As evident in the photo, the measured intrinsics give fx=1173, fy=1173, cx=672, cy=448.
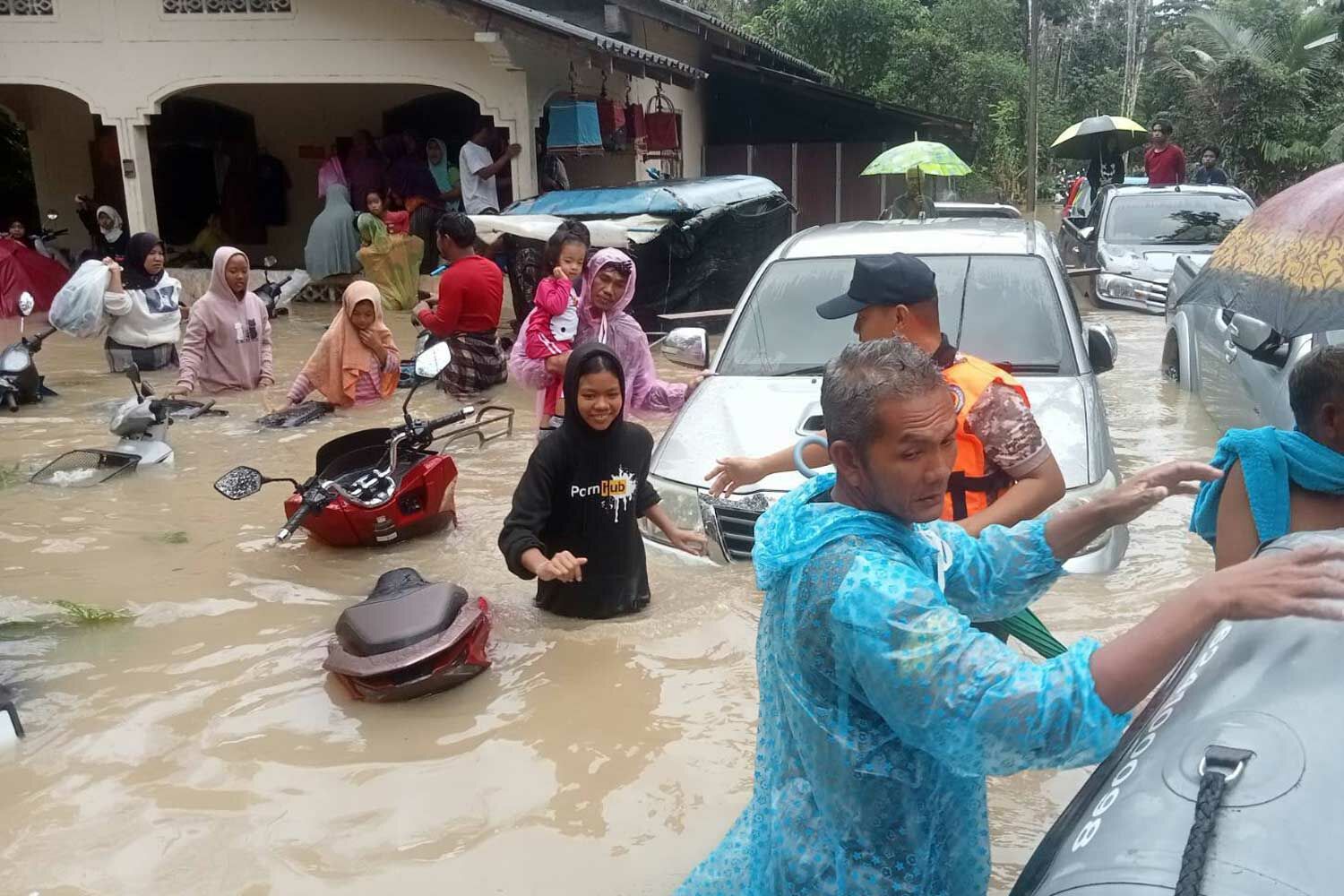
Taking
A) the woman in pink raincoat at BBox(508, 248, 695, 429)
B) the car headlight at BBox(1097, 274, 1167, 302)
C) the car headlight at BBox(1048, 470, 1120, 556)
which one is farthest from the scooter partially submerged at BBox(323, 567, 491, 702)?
the car headlight at BBox(1097, 274, 1167, 302)

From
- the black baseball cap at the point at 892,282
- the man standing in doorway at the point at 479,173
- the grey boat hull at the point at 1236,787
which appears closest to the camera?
Result: the grey boat hull at the point at 1236,787

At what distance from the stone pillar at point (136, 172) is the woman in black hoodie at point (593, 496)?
11.6m

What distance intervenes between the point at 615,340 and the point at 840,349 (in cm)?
140

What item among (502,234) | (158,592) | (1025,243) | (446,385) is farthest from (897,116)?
(158,592)

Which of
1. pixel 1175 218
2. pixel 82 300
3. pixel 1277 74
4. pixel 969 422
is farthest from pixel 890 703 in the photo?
pixel 1277 74

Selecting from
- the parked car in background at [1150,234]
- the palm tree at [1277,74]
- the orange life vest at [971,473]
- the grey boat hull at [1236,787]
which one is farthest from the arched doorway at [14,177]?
the palm tree at [1277,74]

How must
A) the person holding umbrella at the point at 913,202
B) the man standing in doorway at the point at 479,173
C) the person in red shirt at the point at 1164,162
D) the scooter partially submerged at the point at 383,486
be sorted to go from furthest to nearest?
the person in red shirt at the point at 1164,162 → the person holding umbrella at the point at 913,202 → the man standing in doorway at the point at 479,173 → the scooter partially submerged at the point at 383,486

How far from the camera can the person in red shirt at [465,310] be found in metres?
8.74

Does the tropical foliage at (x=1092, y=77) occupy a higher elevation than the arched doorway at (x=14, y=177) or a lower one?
higher

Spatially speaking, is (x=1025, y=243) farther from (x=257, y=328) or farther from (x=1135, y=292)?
(x=1135, y=292)

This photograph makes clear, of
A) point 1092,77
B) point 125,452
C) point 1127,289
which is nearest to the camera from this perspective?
point 125,452

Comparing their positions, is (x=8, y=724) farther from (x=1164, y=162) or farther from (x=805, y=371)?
(x=1164, y=162)

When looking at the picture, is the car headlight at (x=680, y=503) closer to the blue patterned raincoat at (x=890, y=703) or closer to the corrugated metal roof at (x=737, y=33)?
the blue patterned raincoat at (x=890, y=703)

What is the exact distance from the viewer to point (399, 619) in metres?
4.29
